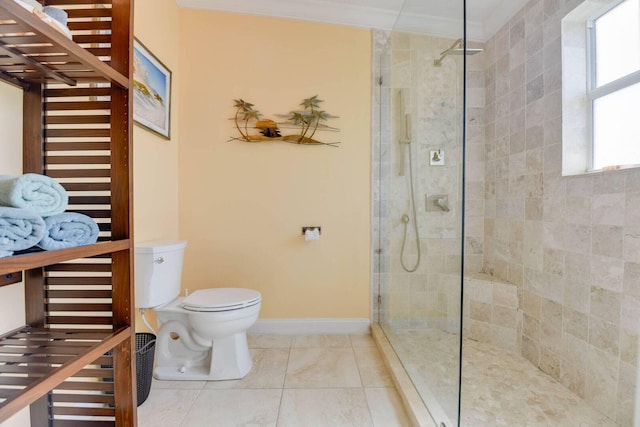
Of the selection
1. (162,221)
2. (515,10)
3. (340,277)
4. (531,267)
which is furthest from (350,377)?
(515,10)

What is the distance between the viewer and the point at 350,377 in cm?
159

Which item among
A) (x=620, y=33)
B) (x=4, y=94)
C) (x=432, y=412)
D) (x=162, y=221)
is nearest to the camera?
(x=4, y=94)

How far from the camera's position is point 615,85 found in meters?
1.39

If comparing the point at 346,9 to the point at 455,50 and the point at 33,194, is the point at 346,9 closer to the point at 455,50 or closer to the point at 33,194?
the point at 455,50

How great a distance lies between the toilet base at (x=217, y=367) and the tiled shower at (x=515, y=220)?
991 millimetres

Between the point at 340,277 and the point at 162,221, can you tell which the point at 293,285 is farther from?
the point at 162,221

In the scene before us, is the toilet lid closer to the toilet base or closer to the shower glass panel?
the toilet base

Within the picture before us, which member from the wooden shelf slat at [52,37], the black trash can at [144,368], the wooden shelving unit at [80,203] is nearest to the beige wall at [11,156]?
the wooden shelving unit at [80,203]

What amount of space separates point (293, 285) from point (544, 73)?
2.15 metres

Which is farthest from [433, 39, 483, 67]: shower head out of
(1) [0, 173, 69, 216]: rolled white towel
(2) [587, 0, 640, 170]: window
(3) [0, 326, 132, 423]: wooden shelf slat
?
(3) [0, 326, 132, 423]: wooden shelf slat

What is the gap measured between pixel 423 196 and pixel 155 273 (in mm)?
1482

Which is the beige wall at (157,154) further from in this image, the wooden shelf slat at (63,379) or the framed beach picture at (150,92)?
the wooden shelf slat at (63,379)

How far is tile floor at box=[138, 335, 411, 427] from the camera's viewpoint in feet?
4.20

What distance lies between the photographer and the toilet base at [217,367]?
156cm
